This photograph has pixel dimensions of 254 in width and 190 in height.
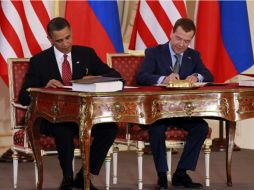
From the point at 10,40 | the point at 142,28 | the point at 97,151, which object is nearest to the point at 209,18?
the point at 142,28

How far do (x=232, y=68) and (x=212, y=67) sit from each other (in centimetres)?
20

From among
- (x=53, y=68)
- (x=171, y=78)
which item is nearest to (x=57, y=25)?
(x=53, y=68)

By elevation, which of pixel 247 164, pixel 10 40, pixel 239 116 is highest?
pixel 10 40

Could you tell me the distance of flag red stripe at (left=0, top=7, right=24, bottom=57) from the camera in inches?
297

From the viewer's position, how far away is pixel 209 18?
8266mm

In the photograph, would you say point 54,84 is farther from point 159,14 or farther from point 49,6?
point 159,14

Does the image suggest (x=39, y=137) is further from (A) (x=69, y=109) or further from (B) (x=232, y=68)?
(B) (x=232, y=68)

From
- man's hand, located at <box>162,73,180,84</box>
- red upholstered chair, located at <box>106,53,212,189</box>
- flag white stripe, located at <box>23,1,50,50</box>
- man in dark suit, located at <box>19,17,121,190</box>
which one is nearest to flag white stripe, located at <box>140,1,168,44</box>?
flag white stripe, located at <box>23,1,50,50</box>

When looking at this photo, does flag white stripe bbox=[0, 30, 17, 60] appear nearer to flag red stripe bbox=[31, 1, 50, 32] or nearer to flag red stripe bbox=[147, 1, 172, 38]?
flag red stripe bbox=[31, 1, 50, 32]

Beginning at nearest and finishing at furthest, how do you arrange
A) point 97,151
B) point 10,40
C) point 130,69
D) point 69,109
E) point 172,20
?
point 69,109 < point 97,151 < point 130,69 < point 10,40 < point 172,20

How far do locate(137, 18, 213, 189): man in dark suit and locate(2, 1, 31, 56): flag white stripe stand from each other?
155 centimetres

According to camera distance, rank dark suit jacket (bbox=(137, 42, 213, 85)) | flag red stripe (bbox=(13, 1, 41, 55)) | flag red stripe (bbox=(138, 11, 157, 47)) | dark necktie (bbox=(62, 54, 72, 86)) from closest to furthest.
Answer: dark necktie (bbox=(62, 54, 72, 86)) → dark suit jacket (bbox=(137, 42, 213, 85)) → flag red stripe (bbox=(13, 1, 41, 55)) → flag red stripe (bbox=(138, 11, 157, 47))

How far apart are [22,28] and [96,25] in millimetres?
727

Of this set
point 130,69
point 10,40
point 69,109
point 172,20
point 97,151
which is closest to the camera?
point 69,109
